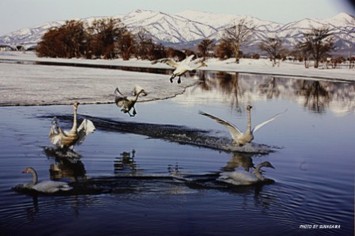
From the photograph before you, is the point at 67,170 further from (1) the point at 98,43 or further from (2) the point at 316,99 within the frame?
(1) the point at 98,43

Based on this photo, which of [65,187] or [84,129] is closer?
[65,187]

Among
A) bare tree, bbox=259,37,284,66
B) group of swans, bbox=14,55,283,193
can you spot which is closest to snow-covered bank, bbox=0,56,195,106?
group of swans, bbox=14,55,283,193

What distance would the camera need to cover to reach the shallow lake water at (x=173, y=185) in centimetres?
573

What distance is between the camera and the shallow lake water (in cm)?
573

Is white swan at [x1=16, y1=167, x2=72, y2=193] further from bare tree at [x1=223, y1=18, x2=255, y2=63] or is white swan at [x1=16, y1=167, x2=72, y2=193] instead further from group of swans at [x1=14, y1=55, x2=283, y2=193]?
bare tree at [x1=223, y1=18, x2=255, y2=63]

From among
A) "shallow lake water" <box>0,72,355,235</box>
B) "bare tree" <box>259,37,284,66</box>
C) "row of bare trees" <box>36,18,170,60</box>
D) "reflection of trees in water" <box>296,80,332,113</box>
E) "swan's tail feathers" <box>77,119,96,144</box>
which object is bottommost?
"shallow lake water" <box>0,72,355,235</box>

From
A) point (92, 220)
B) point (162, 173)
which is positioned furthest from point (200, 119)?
point (92, 220)

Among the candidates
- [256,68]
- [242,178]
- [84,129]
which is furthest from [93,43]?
[256,68]

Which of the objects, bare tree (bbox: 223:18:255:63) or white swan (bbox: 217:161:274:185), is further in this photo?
bare tree (bbox: 223:18:255:63)

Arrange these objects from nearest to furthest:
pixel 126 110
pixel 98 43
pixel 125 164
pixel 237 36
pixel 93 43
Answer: pixel 125 164 → pixel 126 110 → pixel 93 43 → pixel 98 43 → pixel 237 36

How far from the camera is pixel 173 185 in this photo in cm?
736

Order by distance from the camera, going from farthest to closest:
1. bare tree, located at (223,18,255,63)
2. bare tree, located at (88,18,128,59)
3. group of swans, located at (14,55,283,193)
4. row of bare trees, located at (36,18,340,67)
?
bare tree, located at (223,18,255,63) < bare tree, located at (88,18,128,59) < row of bare trees, located at (36,18,340,67) < group of swans, located at (14,55,283,193)

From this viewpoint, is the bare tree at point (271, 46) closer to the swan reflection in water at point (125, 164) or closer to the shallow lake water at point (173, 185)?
the shallow lake water at point (173, 185)

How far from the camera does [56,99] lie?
55.9 feet
